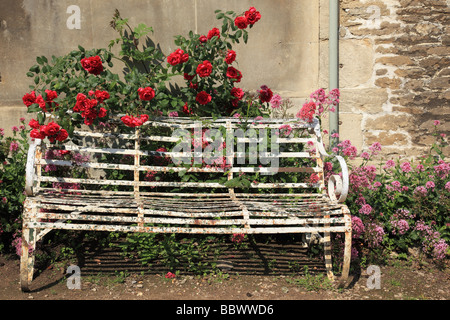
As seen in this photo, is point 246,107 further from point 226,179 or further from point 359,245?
point 359,245

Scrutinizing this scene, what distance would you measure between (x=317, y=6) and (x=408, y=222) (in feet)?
6.91

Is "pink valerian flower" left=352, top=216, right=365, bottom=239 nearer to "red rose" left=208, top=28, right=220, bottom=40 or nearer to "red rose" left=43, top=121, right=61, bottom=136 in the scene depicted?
"red rose" left=208, top=28, right=220, bottom=40

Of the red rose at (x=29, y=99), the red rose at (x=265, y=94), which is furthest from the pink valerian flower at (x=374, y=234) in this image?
the red rose at (x=29, y=99)

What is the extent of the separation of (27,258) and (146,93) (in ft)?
4.51

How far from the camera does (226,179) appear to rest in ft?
11.2

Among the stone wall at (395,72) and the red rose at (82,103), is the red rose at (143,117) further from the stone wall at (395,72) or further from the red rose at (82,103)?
the stone wall at (395,72)

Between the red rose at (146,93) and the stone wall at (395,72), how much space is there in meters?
1.93

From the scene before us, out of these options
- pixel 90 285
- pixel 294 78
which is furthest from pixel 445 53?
pixel 90 285

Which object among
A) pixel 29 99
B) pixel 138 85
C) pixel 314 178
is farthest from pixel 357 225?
pixel 29 99

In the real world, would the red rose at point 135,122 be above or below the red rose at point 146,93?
below

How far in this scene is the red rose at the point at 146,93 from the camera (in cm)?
331

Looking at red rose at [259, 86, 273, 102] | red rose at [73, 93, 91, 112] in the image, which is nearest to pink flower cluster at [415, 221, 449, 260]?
red rose at [259, 86, 273, 102]

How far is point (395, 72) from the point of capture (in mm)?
4258

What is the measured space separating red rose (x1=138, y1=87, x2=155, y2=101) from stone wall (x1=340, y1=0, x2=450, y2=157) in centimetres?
193
